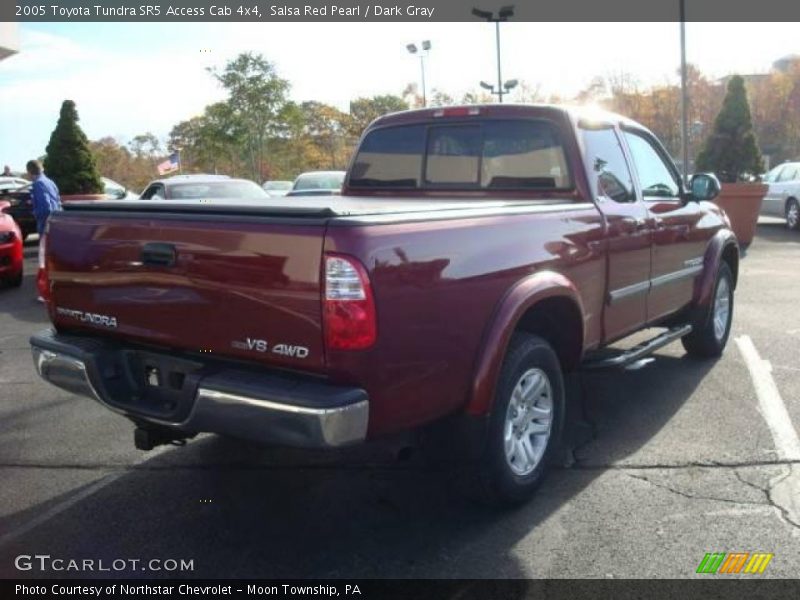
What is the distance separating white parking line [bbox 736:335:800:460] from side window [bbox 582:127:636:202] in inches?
65.1

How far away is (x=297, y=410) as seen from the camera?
2.79m

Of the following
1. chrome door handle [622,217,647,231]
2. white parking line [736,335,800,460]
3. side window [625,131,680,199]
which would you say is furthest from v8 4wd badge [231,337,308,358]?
side window [625,131,680,199]

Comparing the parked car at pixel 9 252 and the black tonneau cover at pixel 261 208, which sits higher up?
the black tonneau cover at pixel 261 208

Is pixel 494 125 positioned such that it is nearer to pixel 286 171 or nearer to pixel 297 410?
pixel 297 410

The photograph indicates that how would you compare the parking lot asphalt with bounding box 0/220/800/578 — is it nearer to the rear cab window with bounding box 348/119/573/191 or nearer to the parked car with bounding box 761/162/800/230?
the rear cab window with bounding box 348/119/573/191

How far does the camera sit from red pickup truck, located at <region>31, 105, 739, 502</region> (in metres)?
2.85

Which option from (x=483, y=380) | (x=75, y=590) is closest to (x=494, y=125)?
(x=483, y=380)

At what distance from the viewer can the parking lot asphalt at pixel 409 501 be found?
129 inches

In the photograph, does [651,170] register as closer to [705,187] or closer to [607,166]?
[705,187]

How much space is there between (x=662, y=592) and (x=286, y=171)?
136 ft

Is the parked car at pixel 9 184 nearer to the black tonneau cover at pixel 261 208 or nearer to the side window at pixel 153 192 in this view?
the side window at pixel 153 192

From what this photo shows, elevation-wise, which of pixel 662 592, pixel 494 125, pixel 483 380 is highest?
pixel 494 125

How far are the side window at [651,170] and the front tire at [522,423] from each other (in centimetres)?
189

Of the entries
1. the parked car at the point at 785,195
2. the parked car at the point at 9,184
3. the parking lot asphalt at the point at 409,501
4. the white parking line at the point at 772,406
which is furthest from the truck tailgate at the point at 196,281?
the parked car at the point at 785,195
